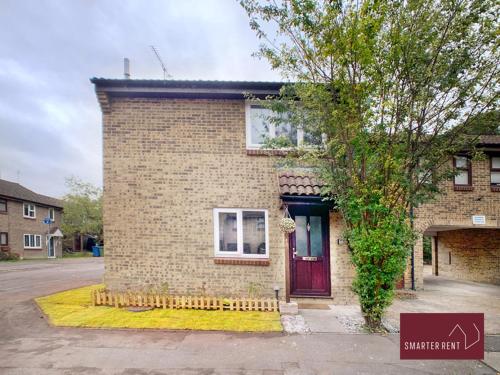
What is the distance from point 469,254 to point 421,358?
13.6 meters

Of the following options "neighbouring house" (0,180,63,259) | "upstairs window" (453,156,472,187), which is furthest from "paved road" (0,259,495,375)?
"neighbouring house" (0,180,63,259)

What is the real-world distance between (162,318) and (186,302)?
0.92 meters

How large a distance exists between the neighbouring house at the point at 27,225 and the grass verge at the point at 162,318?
24.3m

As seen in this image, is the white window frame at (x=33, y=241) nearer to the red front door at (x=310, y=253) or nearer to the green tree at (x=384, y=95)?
the red front door at (x=310, y=253)

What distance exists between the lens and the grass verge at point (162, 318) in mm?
6453

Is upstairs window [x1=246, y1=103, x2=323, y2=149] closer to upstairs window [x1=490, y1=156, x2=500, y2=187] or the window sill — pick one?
the window sill

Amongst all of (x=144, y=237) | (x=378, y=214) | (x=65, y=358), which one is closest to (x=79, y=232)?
(x=144, y=237)

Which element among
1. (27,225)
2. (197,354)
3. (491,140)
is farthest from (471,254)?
(27,225)

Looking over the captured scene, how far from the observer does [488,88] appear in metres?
6.00

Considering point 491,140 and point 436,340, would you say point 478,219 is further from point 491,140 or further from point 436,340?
point 436,340

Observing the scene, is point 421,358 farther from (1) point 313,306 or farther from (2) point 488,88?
(2) point 488,88

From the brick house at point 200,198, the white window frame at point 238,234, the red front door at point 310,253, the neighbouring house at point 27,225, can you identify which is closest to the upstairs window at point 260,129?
the brick house at point 200,198

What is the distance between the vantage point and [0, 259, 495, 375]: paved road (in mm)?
4652

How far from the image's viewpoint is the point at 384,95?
6.01m
